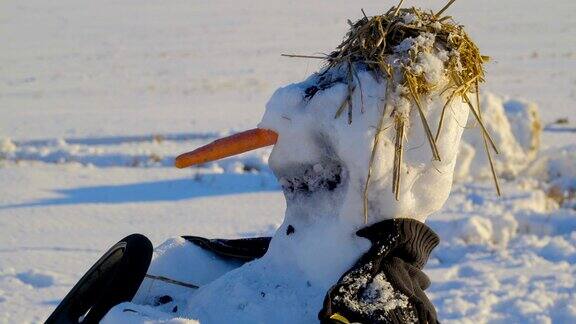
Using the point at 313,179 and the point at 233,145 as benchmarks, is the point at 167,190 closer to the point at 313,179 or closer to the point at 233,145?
the point at 233,145

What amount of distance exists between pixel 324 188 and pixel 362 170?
149 millimetres

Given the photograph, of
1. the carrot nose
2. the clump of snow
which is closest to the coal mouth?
the carrot nose

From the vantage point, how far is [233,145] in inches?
89.6

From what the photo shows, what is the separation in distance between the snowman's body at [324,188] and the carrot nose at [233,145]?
0.03 metres

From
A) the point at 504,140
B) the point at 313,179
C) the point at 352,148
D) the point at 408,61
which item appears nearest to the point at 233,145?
the point at 313,179

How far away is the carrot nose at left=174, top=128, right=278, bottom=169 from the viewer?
2246 millimetres

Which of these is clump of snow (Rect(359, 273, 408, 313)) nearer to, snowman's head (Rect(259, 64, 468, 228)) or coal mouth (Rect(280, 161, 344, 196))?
snowman's head (Rect(259, 64, 468, 228))

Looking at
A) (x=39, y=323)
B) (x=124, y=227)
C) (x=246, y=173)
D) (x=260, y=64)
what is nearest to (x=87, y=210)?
(x=124, y=227)

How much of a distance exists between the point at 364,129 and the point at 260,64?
14.9 m

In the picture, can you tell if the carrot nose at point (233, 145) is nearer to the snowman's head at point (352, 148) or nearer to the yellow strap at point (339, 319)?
the snowman's head at point (352, 148)

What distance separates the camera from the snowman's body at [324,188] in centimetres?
207

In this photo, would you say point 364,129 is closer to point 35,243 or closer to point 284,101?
point 284,101

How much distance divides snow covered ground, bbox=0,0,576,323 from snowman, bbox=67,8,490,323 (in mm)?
258

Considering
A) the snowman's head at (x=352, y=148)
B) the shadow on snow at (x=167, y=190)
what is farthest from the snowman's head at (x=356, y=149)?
the shadow on snow at (x=167, y=190)
